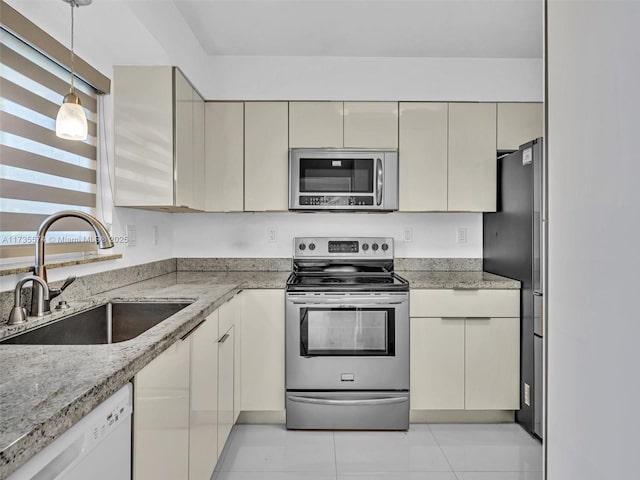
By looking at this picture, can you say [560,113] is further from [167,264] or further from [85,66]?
[167,264]

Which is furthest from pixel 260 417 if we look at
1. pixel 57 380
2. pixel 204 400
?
pixel 57 380

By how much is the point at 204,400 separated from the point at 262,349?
873 mm

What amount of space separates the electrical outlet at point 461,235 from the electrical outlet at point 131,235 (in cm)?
218

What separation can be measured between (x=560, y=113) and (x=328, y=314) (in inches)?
73.9

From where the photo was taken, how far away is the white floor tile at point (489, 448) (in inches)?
87.8

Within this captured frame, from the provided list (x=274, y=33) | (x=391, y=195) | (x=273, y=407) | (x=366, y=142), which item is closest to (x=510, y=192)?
(x=391, y=195)

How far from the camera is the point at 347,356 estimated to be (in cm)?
260

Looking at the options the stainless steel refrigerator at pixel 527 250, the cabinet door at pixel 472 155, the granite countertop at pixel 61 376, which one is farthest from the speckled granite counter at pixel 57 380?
the cabinet door at pixel 472 155

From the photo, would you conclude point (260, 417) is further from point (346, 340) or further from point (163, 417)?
point (163, 417)

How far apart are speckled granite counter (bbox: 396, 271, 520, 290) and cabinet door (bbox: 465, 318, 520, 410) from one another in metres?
0.21

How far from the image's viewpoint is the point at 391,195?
2871 millimetres

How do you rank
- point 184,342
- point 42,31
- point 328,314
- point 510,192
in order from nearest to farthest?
point 184,342 < point 42,31 < point 328,314 < point 510,192

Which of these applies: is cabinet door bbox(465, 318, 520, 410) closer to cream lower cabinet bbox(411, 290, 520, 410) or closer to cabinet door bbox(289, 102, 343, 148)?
cream lower cabinet bbox(411, 290, 520, 410)

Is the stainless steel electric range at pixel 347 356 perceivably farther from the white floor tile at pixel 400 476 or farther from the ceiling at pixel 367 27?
the ceiling at pixel 367 27
